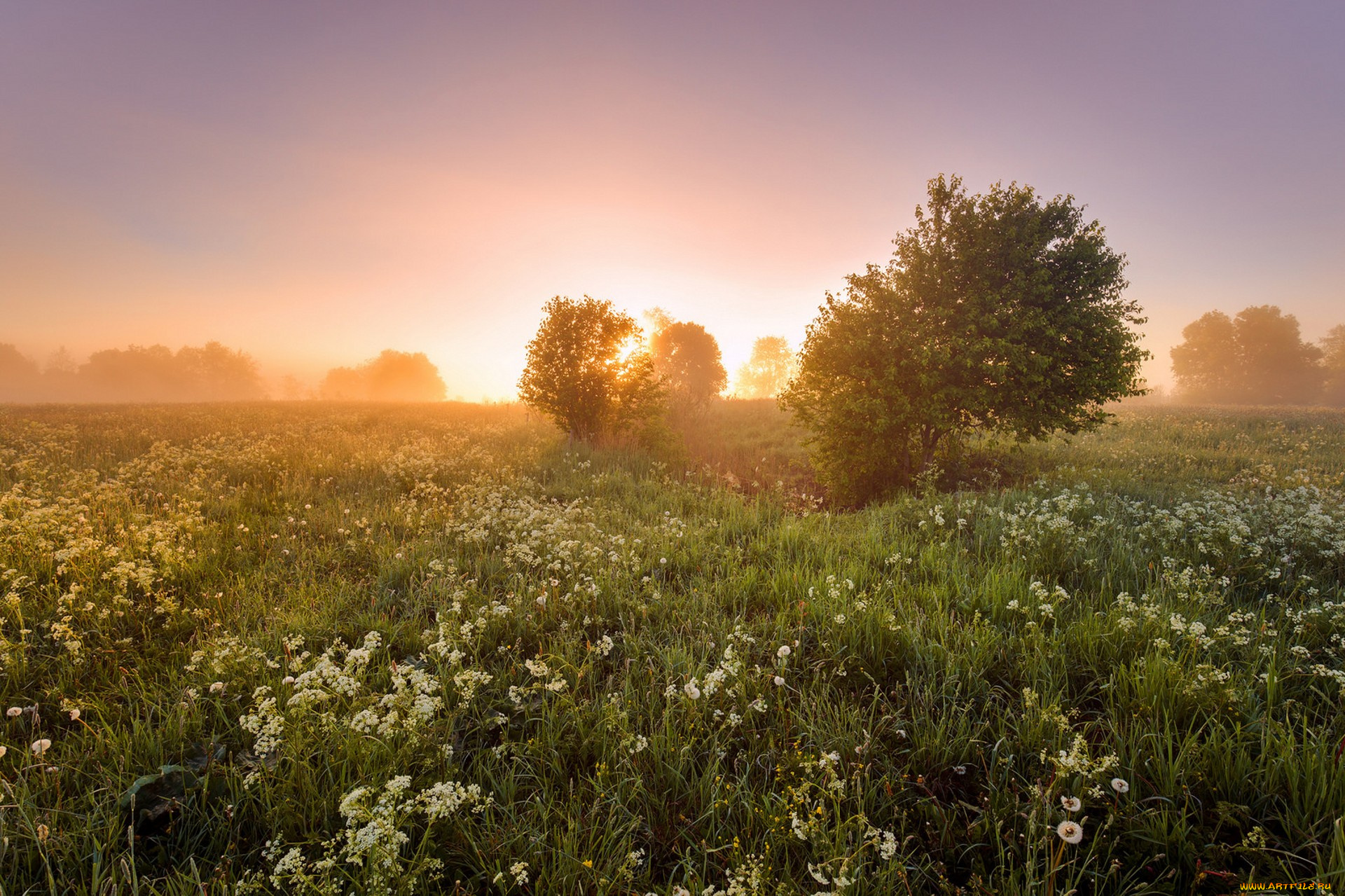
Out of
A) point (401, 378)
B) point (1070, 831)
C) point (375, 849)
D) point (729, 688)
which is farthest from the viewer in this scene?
point (401, 378)

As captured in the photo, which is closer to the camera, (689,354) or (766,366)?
(689,354)

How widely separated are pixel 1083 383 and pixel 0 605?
623 inches

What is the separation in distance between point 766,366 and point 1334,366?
7290cm

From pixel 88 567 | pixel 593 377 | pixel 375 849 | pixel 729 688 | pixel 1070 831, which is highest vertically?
pixel 593 377

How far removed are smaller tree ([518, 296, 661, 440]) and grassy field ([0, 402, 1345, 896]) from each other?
893 centimetres

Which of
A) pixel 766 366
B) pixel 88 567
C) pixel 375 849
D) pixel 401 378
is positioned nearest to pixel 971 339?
pixel 375 849

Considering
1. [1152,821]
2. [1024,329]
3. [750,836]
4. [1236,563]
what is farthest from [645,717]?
[1024,329]

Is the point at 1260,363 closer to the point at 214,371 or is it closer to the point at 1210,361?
the point at 1210,361

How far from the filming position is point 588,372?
612 inches

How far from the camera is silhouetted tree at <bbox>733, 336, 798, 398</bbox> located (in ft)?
267

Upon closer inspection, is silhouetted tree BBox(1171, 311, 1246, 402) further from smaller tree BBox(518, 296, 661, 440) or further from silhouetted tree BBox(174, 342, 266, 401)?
silhouetted tree BBox(174, 342, 266, 401)

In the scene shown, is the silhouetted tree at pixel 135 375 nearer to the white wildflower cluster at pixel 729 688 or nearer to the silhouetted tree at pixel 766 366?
the silhouetted tree at pixel 766 366

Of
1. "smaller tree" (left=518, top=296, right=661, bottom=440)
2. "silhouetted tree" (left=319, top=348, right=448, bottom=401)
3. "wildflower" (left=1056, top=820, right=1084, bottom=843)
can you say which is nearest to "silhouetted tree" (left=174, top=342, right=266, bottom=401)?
"silhouetted tree" (left=319, top=348, right=448, bottom=401)

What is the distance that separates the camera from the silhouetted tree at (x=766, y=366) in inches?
3199
